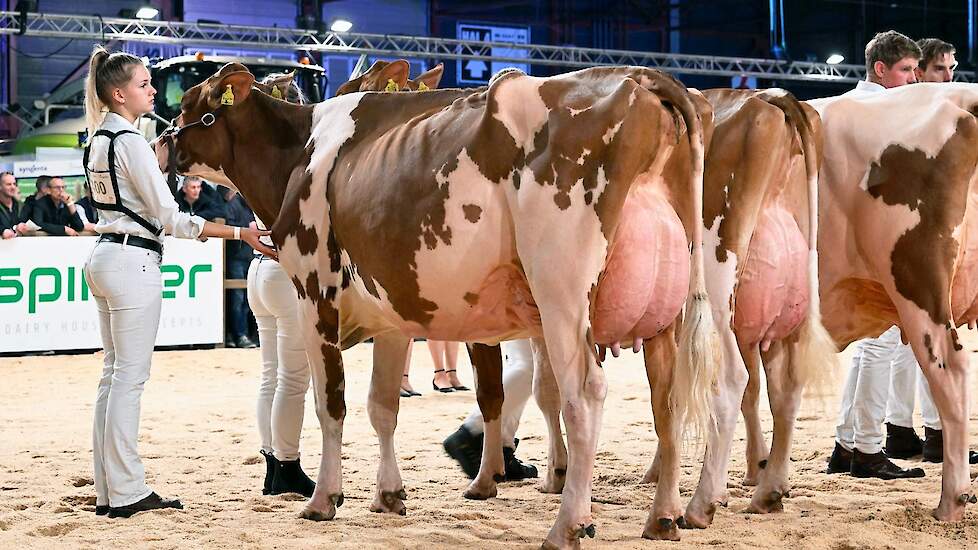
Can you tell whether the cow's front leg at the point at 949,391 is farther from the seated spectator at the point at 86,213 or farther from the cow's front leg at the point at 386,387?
the seated spectator at the point at 86,213

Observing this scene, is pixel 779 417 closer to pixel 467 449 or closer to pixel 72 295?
pixel 467 449

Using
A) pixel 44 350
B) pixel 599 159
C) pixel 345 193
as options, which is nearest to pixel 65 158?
pixel 44 350

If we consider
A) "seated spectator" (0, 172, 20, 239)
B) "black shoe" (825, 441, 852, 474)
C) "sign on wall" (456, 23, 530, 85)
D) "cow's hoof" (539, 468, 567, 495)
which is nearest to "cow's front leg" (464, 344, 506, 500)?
"cow's hoof" (539, 468, 567, 495)

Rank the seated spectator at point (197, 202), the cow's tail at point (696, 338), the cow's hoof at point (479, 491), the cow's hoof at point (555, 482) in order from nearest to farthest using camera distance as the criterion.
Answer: the cow's tail at point (696, 338)
the cow's hoof at point (479, 491)
the cow's hoof at point (555, 482)
the seated spectator at point (197, 202)

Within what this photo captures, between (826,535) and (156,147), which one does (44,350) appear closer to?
(156,147)

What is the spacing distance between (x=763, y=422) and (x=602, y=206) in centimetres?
380

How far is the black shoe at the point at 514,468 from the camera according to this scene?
5938 mm

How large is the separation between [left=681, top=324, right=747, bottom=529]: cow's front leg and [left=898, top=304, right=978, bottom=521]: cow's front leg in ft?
2.47

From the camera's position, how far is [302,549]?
443cm

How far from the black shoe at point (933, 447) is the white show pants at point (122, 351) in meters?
4.09

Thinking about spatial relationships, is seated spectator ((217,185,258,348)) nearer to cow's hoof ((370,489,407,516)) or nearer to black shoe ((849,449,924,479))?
cow's hoof ((370,489,407,516))

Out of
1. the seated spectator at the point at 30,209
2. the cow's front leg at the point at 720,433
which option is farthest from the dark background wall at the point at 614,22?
the cow's front leg at the point at 720,433

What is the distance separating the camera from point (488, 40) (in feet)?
88.0

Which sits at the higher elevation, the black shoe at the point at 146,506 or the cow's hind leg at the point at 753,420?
the cow's hind leg at the point at 753,420
